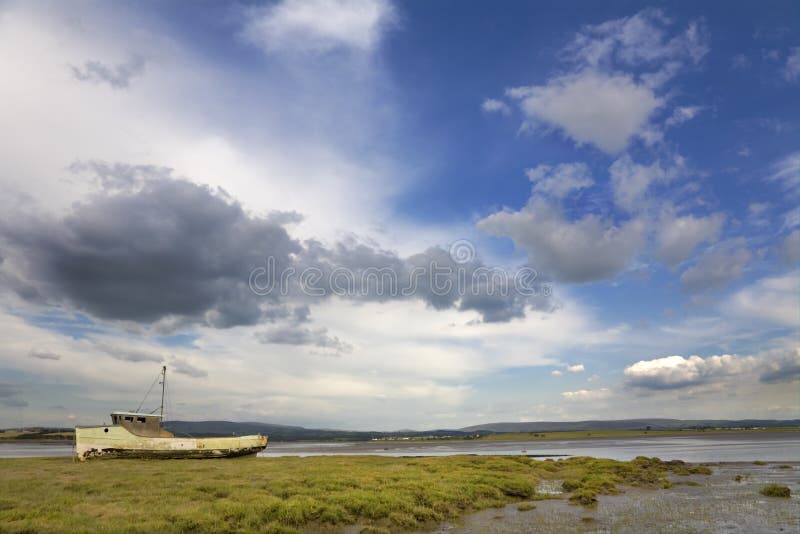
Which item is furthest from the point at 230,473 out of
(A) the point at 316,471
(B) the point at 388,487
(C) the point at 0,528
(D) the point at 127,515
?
(C) the point at 0,528

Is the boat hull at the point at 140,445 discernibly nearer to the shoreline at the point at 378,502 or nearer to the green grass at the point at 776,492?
the shoreline at the point at 378,502

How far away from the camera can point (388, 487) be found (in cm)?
3278

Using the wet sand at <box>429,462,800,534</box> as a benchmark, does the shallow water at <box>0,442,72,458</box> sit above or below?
below

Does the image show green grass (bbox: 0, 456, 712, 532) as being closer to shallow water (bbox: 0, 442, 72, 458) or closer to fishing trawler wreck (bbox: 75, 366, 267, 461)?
fishing trawler wreck (bbox: 75, 366, 267, 461)

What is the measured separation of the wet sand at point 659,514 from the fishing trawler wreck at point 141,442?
4548 centimetres

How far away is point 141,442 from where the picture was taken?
193ft

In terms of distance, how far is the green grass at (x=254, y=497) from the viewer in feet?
73.0

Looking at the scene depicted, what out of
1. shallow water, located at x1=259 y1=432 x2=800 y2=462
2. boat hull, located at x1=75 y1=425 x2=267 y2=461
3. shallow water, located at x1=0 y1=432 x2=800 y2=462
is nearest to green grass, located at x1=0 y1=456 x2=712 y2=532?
boat hull, located at x1=75 y1=425 x2=267 y2=461

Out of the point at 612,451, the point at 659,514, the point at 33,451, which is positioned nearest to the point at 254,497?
the point at 659,514

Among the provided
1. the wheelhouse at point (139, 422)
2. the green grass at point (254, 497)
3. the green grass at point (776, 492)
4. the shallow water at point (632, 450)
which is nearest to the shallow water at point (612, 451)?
the shallow water at point (632, 450)

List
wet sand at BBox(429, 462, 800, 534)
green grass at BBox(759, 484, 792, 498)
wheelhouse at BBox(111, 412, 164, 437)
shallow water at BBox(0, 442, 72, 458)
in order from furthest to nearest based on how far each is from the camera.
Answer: shallow water at BBox(0, 442, 72, 458), wheelhouse at BBox(111, 412, 164, 437), green grass at BBox(759, 484, 792, 498), wet sand at BBox(429, 462, 800, 534)

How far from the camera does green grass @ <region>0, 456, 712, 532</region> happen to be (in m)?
22.2

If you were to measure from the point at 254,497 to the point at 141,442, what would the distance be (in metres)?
39.6

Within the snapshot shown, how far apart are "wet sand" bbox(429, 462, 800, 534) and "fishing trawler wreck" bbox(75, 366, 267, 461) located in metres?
45.5
